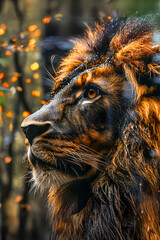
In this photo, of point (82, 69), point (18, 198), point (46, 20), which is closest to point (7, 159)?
point (18, 198)

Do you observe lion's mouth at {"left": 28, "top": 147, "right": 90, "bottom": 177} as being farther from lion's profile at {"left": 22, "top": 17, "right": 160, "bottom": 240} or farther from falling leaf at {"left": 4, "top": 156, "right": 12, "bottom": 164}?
falling leaf at {"left": 4, "top": 156, "right": 12, "bottom": 164}

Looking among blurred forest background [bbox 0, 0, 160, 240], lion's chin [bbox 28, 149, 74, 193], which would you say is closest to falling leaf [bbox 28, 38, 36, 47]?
blurred forest background [bbox 0, 0, 160, 240]

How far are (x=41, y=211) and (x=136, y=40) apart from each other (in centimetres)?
88

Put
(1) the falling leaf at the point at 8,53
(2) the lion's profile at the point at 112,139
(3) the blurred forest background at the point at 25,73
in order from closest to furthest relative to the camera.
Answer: (2) the lion's profile at the point at 112,139 < (3) the blurred forest background at the point at 25,73 < (1) the falling leaf at the point at 8,53

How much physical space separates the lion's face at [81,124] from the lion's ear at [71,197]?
45 mm

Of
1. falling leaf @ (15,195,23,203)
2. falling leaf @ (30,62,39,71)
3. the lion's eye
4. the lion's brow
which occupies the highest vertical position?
falling leaf @ (30,62,39,71)

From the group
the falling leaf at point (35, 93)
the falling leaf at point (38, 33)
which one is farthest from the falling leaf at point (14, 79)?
the falling leaf at point (38, 33)

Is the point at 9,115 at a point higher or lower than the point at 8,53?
lower

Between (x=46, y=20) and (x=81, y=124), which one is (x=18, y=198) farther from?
(x=46, y=20)

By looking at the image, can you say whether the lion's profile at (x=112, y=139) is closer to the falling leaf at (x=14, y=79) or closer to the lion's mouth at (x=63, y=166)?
the lion's mouth at (x=63, y=166)

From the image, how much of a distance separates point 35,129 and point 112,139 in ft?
1.04

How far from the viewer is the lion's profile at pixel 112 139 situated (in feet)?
3.60

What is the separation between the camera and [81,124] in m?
1.10

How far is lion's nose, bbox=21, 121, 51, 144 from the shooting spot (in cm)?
111
